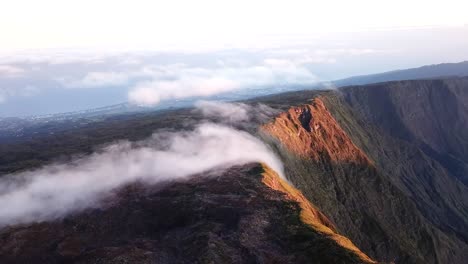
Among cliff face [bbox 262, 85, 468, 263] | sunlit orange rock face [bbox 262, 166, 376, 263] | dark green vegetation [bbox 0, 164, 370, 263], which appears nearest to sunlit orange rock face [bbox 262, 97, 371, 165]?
cliff face [bbox 262, 85, 468, 263]

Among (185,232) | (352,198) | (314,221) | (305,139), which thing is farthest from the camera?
(305,139)

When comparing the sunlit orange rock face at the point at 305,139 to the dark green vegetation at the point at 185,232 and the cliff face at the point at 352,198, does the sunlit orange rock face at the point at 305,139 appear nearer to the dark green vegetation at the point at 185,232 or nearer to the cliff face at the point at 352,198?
the cliff face at the point at 352,198

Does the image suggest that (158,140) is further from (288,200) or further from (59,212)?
(288,200)

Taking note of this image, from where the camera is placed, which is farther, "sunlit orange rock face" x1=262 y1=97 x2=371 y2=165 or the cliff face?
"sunlit orange rock face" x1=262 y1=97 x2=371 y2=165

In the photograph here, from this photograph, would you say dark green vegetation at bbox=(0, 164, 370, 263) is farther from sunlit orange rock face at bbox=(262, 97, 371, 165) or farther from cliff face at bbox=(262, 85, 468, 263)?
sunlit orange rock face at bbox=(262, 97, 371, 165)

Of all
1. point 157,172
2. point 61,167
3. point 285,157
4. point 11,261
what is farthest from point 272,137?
point 11,261

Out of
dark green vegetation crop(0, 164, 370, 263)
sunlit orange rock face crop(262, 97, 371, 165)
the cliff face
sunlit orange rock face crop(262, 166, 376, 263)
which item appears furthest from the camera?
sunlit orange rock face crop(262, 97, 371, 165)

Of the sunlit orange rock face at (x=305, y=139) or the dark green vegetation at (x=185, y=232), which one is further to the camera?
the sunlit orange rock face at (x=305, y=139)

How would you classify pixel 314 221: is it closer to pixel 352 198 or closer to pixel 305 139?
pixel 352 198

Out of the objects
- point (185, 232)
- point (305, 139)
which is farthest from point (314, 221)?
point (305, 139)

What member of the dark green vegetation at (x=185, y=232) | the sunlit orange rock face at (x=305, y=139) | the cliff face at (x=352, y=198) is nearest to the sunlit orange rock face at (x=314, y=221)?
the dark green vegetation at (x=185, y=232)
